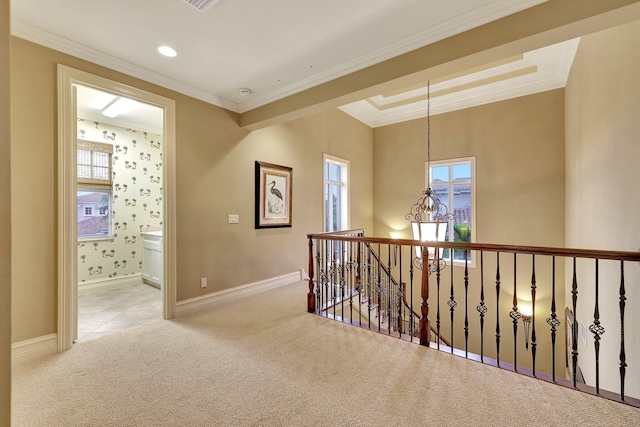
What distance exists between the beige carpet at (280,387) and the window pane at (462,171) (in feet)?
13.7

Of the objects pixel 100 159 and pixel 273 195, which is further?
pixel 100 159

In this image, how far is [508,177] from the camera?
5.04 meters

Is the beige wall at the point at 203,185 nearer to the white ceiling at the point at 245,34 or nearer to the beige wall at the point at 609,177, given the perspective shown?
the white ceiling at the point at 245,34

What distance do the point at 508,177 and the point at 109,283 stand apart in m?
7.14

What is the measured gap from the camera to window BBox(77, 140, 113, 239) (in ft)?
14.4

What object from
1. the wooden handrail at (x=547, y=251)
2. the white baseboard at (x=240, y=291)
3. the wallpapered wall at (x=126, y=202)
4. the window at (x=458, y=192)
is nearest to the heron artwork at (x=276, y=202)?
the white baseboard at (x=240, y=291)

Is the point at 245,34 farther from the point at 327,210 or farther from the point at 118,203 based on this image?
the point at 118,203

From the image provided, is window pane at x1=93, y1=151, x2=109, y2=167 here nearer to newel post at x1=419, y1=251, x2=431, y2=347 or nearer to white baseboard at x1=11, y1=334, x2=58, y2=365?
white baseboard at x1=11, y1=334, x2=58, y2=365

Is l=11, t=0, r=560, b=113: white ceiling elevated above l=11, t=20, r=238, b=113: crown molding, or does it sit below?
above

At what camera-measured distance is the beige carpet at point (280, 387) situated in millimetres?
1600

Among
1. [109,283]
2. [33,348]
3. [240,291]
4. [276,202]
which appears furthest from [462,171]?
[109,283]

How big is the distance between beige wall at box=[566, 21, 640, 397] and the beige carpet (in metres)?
1.09

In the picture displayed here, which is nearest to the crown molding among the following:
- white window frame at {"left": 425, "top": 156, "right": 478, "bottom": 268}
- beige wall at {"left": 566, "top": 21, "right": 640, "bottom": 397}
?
beige wall at {"left": 566, "top": 21, "right": 640, "bottom": 397}

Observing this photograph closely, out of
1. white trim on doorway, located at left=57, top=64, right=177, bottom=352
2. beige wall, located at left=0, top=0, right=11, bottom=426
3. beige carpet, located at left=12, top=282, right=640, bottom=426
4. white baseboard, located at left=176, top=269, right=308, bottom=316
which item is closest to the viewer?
beige wall, located at left=0, top=0, right=11, bottom=426
